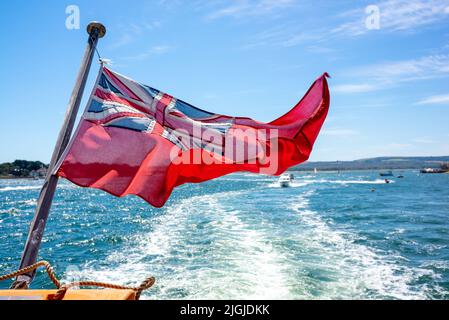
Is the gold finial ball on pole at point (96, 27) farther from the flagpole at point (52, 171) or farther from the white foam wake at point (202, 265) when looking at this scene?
the white foam wake at point (202, 265)

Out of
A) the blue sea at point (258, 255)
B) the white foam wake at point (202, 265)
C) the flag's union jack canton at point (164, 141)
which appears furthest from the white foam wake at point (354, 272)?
the flag's union jack canton at point (164, 141)

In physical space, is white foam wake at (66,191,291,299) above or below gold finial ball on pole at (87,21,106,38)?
below

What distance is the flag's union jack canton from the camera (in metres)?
4.62

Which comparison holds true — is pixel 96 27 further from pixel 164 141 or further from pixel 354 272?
pixel 354 272

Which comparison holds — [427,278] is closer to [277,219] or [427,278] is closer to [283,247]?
→ [283,247]

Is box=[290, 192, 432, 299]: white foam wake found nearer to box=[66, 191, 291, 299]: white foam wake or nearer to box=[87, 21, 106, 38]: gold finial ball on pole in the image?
box=[66, 191, 291, 299]: white foam wake

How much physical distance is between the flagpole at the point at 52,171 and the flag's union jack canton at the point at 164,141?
149 mm

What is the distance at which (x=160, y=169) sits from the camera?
15.9 ft

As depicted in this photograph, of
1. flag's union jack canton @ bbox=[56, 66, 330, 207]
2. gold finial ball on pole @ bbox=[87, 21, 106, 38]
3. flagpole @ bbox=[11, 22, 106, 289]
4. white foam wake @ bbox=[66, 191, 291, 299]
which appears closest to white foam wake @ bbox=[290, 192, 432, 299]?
white foam wake @ bbox=[66, 191, 291, 299]

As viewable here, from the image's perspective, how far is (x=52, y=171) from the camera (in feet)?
14.0

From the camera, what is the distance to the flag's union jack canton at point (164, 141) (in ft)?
15.2

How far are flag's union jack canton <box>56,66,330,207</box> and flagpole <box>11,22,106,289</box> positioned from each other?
5.9 inches
